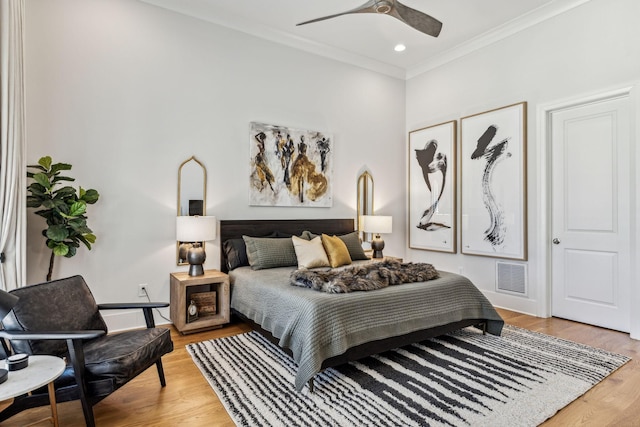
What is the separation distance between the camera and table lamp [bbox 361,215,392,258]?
4988 mm

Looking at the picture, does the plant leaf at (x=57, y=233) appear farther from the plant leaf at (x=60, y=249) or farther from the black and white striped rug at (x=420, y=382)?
the black and white striped rug at (x=420, y=382)

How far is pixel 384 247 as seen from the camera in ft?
17.9

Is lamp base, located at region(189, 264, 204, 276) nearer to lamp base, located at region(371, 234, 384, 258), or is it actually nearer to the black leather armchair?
the black leather armchair

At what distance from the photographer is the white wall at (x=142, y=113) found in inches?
132

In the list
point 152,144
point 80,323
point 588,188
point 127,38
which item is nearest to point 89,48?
point 127,38

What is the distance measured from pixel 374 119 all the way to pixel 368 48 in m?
0.99

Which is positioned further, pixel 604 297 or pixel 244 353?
pixel 604 297

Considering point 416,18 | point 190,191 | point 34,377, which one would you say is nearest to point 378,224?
point 190,191

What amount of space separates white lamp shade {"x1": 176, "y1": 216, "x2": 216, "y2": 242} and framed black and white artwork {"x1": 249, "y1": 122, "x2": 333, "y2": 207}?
873mm

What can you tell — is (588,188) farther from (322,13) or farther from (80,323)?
(80,323)

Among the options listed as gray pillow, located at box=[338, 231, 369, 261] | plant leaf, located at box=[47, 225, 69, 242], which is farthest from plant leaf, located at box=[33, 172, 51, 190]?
gray pillow, located at box=[338, 231, 369, 261]

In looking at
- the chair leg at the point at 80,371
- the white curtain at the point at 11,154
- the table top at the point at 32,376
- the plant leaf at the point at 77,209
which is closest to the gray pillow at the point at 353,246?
the plant leaf at the point at 77,209

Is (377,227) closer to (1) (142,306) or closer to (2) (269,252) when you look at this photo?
(2) (269,252)

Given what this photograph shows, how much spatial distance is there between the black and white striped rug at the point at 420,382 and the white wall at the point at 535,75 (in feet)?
4.64
